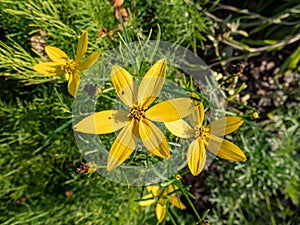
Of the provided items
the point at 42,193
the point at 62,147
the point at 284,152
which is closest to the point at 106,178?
the point at 62,147

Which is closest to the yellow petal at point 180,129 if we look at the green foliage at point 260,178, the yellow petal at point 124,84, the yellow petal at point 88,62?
the yellow petal at point 124,84

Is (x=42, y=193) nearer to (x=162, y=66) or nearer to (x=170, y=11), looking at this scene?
(x=170, y=11)

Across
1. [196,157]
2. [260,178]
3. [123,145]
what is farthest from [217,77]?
[123,145]


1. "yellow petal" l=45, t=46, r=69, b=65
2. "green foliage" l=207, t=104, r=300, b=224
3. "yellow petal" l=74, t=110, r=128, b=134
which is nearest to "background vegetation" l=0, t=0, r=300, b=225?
"green foliage" l=207, t=104, r=300, b=224

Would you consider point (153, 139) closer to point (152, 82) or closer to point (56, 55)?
point (152, 82)

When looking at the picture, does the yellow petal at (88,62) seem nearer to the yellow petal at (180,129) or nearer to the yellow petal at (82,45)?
the yellow petal at (82,45)

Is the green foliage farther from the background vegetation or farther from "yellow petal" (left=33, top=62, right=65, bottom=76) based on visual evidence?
"yellow petal" (left=33, top=62, right=65, bottom=76)
